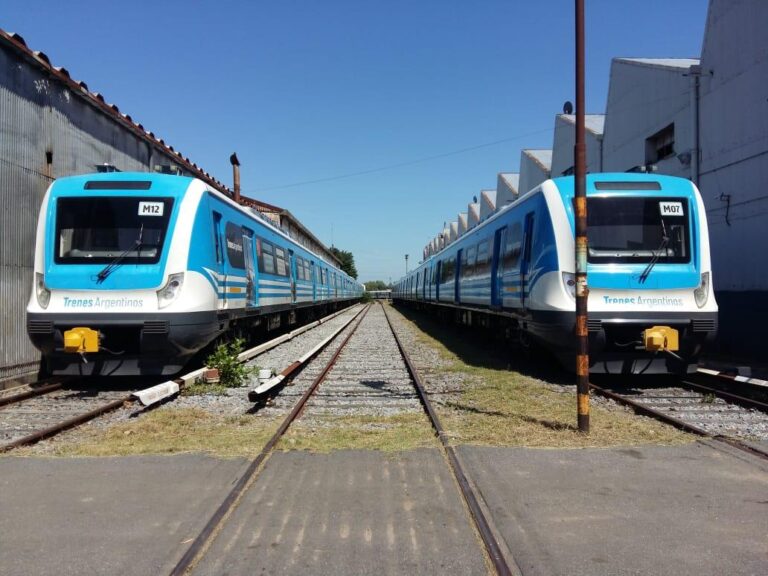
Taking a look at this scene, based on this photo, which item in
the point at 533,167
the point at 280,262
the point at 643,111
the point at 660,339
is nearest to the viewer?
the point at 660,339

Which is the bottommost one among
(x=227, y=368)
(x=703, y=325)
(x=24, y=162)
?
(x=227, y=368)

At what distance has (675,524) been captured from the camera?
371 centimetres

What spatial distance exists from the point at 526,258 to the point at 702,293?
268 cm

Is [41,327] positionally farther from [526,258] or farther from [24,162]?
[526,258]

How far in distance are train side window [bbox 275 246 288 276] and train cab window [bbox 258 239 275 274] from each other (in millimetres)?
494

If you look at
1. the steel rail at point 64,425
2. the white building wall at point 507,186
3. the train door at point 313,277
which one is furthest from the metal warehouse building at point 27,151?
the white building wall at point 507,186

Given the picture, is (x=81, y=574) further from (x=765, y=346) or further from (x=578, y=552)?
(x=765, y=346)

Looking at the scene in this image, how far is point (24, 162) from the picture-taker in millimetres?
Result: 8953

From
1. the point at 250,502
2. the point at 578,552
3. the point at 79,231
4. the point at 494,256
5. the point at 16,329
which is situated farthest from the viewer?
the point at 494,256

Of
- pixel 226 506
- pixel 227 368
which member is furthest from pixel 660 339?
pixel 226 506

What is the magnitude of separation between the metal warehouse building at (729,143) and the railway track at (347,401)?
6439 mm

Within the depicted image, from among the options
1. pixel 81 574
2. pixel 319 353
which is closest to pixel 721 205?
pixel 319 353

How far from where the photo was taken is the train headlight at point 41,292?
7992mm

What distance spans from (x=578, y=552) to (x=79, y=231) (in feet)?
25.4
